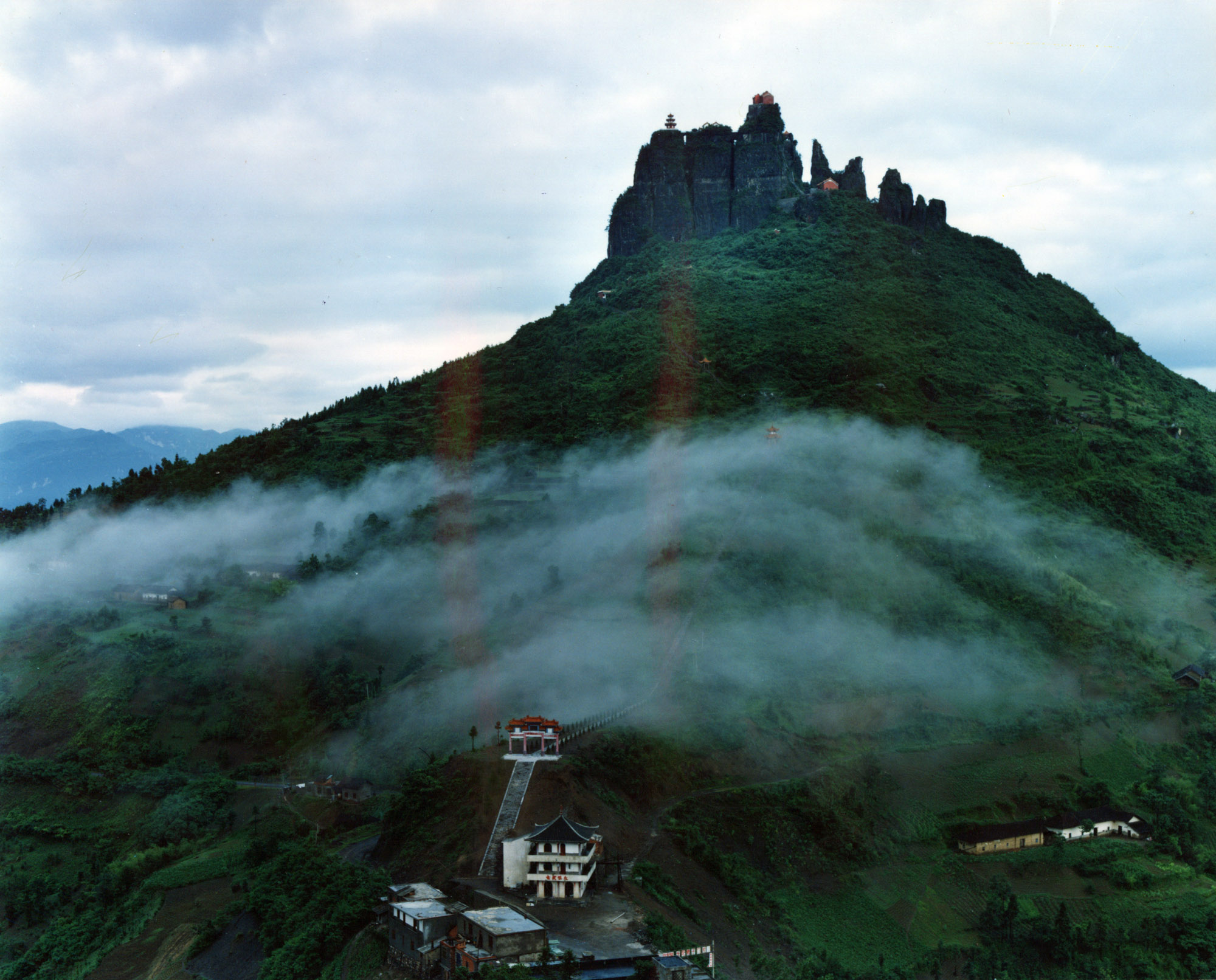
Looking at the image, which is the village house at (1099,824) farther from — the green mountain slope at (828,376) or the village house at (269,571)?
the village house at (269,571)

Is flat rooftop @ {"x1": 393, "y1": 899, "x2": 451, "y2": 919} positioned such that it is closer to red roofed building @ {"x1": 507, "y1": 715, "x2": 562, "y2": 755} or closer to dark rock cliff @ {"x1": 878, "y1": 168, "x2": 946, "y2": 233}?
red roofed building @ {"x1": 507, "y1": 715, "x2": 562, "y2": 755}

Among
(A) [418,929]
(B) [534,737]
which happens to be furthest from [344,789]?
(A) [418,929]

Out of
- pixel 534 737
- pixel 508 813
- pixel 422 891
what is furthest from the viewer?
pixel 534 737

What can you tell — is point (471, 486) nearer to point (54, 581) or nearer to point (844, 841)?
point (54, 581)

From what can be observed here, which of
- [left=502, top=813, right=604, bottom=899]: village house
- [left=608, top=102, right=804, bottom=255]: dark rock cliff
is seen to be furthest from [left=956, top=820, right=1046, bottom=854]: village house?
[left=608, top=102, right=804, bottom=255]: dark rock cliff

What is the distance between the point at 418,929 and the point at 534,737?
11466 millimetres

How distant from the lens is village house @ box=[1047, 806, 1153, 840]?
1884 inches

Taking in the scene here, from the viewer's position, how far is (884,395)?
8962 cm

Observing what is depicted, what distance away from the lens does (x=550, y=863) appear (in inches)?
1362

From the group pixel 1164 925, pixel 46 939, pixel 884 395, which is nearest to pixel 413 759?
pixel 46 939

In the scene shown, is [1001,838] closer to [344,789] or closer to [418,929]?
[418,929]

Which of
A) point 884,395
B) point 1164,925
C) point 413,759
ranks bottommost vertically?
point 1164,925

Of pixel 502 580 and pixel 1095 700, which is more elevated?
pixel 502 580

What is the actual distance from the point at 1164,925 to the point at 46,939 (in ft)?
145
